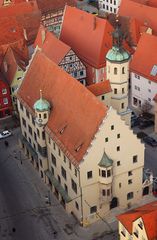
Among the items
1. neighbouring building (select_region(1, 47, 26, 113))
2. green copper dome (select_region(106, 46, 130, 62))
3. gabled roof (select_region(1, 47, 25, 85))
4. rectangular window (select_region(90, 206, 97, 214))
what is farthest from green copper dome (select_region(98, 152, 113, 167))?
gabled roof (select_region(1, 47, 25, 85))

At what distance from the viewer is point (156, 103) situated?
92.2 meters

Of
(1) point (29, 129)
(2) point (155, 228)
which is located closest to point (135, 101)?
(1) point (29, 129)

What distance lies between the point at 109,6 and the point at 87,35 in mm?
48727

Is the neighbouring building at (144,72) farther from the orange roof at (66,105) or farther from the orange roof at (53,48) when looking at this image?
the orange roof at (66,105)

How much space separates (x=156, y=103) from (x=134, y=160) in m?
21.8

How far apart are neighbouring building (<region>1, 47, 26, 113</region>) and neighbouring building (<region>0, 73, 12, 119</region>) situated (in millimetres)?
1038

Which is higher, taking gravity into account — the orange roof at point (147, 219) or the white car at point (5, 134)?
the orange roof at point (147, 219)

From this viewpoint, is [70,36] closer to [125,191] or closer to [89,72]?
[89,72]

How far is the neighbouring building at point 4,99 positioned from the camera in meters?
101

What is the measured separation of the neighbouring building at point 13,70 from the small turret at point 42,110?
2385 cm

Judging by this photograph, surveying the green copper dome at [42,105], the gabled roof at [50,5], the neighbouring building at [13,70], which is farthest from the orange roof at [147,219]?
the gabled roof at [50,5]

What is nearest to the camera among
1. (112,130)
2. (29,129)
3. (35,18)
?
(112,130)

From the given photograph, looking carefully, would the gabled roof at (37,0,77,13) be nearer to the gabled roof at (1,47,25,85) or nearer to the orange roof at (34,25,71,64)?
the orange roof at (34,25,71,64)

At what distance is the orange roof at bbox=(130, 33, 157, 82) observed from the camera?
325ft
